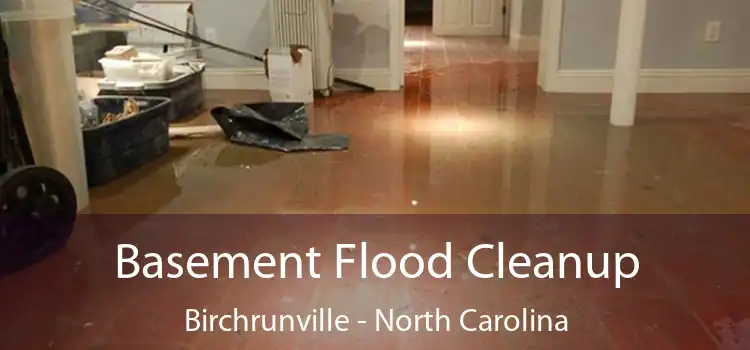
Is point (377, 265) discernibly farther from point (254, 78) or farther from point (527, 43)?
point (527, 43)

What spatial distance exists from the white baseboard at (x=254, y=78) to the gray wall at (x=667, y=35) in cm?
121

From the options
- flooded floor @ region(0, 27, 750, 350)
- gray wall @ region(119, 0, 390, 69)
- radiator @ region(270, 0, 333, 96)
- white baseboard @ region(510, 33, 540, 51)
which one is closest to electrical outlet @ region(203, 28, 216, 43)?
gray wall @ region(119, 0, 390, 69)

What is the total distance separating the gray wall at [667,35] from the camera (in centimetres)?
463

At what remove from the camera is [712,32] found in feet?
15.3

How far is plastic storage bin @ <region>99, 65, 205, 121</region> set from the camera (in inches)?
144

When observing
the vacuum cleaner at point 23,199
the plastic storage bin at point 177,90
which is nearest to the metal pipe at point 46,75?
the vacuum cleaner at point 23,199

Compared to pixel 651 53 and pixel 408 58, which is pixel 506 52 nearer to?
pixel 408 58

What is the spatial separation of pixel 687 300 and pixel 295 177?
5.21ft

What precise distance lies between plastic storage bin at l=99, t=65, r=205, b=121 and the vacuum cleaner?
4.67 ft

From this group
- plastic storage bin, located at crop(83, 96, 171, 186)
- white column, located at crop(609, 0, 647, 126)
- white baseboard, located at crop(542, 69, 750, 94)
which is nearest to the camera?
plastic storage bin, located at crop(83, 96, 171, 186)

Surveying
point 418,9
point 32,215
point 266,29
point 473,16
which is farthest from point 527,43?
point 32,215

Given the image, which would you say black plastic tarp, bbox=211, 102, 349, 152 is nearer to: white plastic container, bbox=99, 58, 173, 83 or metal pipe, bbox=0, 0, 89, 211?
white plastic container, bbox=99, 58, 173, 83

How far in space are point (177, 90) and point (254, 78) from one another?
0.99 meters

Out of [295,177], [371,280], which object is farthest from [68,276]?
[295,177]
